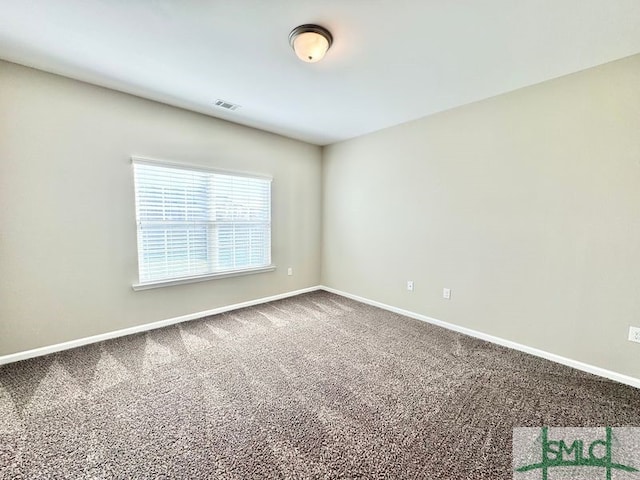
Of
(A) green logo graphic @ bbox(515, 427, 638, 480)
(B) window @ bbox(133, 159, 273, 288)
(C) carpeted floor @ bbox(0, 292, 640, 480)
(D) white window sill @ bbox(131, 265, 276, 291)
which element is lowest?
(A) green logo graphic @ bbox(515, 427, 638, 480)

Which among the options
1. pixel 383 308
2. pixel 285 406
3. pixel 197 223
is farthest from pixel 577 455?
pixel 197 223

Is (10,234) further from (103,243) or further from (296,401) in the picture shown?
(296,401)

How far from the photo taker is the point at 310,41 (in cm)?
177

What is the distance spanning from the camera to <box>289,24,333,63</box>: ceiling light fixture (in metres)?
1.74

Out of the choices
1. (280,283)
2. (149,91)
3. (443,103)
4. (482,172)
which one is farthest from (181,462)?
(443,103)

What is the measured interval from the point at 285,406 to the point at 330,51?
2.59m

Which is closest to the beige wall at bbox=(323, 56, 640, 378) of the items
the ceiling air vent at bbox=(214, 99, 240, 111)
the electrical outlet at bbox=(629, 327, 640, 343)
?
the electrical outlet at bbox=(629, 327, 640, 343)

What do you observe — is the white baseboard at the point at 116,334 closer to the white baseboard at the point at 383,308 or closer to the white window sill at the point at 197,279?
the white baseboard at the point at 383,308

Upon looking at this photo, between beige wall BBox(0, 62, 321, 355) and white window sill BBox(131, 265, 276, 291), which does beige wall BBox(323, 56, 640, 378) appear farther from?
beige wall BBox(0, 62, 321, 355)

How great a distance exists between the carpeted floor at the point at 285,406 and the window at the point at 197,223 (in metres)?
0.83

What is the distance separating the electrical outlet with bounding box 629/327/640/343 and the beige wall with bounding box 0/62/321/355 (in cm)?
412

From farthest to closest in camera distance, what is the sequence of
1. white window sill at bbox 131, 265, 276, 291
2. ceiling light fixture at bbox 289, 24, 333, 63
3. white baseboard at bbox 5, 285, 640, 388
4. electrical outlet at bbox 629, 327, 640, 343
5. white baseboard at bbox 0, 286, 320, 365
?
white window sill at bbox 131, 265, 276, 291
white baseboard at bbox 0, 286, 320, 365
white baseboard at bbox 5, 285, 640, 388
electrical outlet at bbox 629, 327, 640, 343
ceiling light fixture at bbox 289, 24, 333, 63

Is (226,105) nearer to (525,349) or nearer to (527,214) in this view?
(527,214)

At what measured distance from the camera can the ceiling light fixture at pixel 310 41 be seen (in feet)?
5.69
